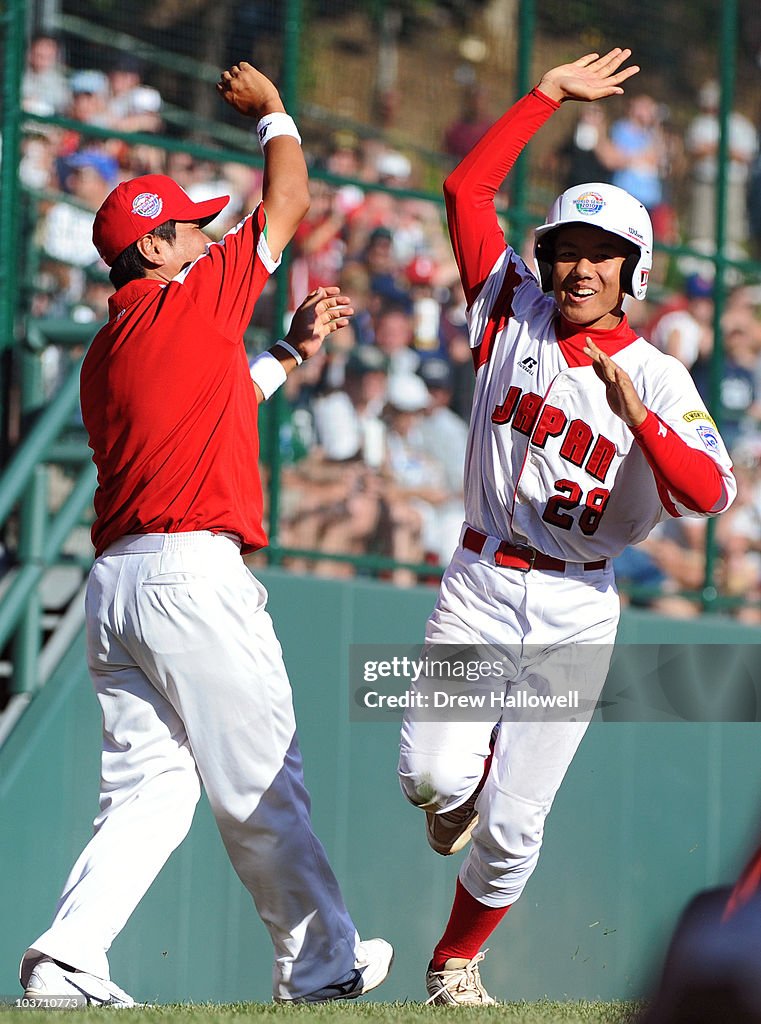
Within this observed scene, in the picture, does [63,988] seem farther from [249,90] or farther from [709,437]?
[249,90]

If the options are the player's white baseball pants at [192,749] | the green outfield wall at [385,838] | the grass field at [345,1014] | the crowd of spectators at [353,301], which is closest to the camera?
the grass field at [345,1014]

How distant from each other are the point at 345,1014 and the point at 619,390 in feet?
5.96

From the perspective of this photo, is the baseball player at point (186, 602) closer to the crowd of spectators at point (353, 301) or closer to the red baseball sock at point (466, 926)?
the red baseball sock at point (466, 926)

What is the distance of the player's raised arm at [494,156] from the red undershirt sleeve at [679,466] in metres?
0.90

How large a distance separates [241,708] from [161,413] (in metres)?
0.83

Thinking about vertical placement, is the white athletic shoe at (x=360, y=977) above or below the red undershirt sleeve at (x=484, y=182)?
below

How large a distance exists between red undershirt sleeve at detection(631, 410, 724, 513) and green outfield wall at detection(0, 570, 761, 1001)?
1641 mm

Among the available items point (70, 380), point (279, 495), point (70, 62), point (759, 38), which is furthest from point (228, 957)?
point (759, 38)

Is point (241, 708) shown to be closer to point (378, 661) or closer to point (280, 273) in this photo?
point (378, 661)

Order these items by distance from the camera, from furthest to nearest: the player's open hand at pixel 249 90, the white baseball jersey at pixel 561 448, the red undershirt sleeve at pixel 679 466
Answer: the white baseball jersey at pixel 561 448, the player's open hand at pixel 249 90, the red undershirt sleeve at pixel 679 466

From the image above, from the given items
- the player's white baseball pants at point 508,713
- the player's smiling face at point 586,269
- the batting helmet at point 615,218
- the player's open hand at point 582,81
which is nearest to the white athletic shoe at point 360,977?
the player's white baseball pants at point 508,713

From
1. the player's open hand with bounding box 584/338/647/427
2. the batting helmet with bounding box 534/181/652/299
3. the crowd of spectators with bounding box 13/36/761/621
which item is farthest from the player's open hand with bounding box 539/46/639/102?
the crowd of spectators with bounding box 13/36/761/621

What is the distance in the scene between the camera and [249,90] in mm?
4879

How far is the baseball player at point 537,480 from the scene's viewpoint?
5027 millimetres
